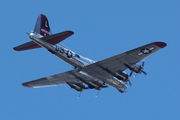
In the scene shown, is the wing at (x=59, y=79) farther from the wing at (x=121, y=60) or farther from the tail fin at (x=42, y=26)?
the tail fin at (x=42, y=26)

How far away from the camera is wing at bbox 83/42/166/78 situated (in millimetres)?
29663

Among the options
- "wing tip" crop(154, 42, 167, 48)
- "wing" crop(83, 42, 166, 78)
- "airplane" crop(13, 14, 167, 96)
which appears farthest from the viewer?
"airplane" crop(13, 14, 167, 96)

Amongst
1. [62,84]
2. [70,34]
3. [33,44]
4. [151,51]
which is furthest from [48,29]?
[151,51]

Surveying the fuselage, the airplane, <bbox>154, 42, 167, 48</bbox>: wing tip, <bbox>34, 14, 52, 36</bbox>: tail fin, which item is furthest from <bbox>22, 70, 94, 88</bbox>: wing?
<bbox>154, 42, 167, 48</bbox>: wing tip

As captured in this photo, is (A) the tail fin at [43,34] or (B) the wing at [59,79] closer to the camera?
(A) the tail fin at [43,34]

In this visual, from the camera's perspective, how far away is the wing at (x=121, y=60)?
1168 inches

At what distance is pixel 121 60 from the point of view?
32250 millimetres

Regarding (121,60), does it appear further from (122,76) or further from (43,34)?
(43,34)

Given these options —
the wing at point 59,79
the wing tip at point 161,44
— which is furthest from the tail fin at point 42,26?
the wing tip at point 161,44

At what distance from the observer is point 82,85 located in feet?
131

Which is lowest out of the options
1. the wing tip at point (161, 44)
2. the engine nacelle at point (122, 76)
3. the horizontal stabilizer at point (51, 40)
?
the engine nacelle at point (122, 76)

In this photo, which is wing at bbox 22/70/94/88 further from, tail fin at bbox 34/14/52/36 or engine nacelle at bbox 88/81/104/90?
tail fin at bbox 34/14/52/36

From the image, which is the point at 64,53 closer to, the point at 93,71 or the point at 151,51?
the point at 93,71

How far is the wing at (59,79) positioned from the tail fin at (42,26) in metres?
6.34
